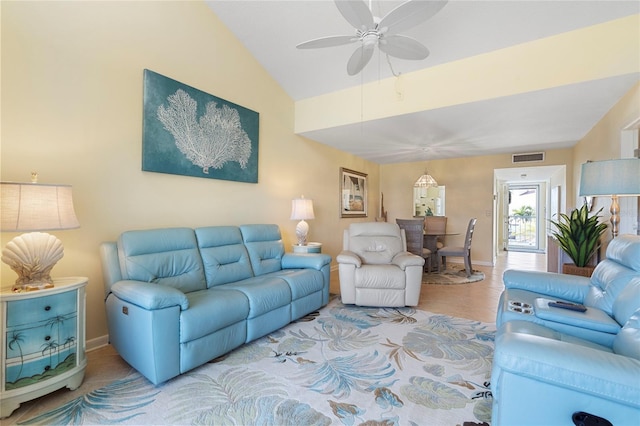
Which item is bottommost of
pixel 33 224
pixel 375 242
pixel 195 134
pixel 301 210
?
pixel 375 242

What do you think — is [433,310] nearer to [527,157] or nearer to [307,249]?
[307,249]

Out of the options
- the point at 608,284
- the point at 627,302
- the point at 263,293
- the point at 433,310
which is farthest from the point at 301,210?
the point at 627,302

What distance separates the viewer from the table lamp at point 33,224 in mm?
1638

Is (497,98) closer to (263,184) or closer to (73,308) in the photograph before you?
(263,184)

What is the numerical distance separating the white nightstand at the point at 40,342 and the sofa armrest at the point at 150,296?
25 cm

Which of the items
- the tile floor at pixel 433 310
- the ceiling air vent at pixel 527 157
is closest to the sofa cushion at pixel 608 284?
the tile floor at pixel 433 310

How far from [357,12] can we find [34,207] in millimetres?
2283

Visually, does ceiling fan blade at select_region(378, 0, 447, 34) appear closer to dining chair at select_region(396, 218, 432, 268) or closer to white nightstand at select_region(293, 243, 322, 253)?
white nightstand at select_region(293, 243, 322, 253)

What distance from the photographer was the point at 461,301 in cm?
371

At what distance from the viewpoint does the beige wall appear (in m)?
2.07

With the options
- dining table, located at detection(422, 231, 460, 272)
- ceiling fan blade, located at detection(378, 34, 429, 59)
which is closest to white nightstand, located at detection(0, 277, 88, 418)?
ceiling fan blade, located at detection(378, 34, 429, 59)

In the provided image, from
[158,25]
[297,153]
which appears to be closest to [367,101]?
[297,153]

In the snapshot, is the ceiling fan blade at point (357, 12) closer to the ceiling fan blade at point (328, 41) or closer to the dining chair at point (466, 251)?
the ceiling fan blade at point (328, 41)

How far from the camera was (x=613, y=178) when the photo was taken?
2398mm
